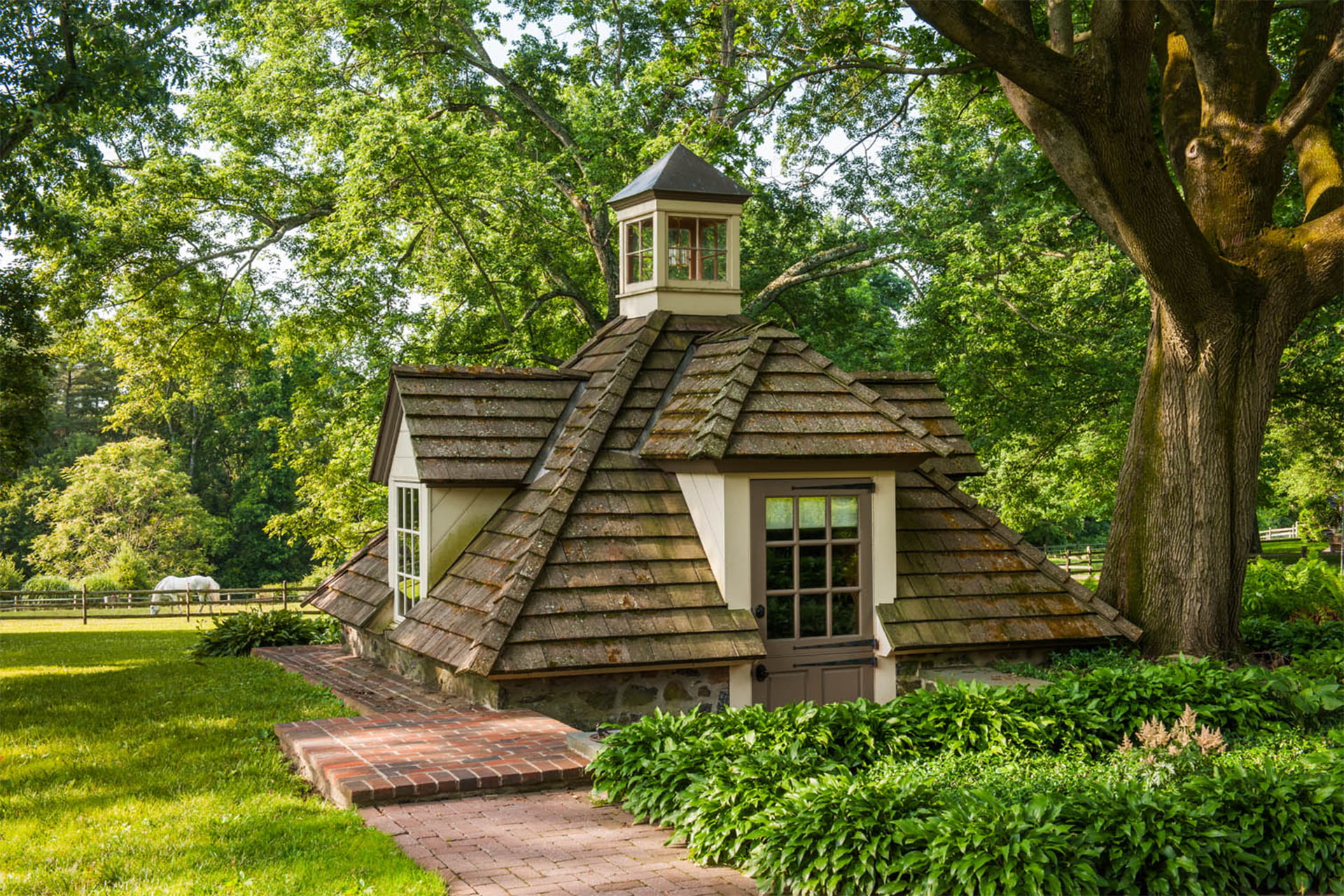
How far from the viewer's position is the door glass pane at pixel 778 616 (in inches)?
387

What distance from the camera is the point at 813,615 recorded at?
10008 mm

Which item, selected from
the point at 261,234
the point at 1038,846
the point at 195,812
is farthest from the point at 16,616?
the point at 1038,846

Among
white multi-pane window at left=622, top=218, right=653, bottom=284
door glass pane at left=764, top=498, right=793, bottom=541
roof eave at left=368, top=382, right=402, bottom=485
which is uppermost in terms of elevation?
white multi-pane window at left=622, top=218, right=653, bottom=284

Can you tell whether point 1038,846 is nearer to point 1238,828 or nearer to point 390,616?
point 1238,828

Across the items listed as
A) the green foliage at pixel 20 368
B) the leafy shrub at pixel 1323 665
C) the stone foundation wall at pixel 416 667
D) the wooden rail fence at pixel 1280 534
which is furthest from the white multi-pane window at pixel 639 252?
the wooden rail fence at pixel 1280 534

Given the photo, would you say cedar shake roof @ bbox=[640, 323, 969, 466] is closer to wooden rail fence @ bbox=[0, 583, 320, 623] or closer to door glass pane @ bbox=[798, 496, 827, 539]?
door glass pane @ bbox=[798, 496, 827, 539]

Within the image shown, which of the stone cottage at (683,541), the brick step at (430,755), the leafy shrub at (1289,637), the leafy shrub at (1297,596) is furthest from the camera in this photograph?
the leafy shrub at (1297,596)

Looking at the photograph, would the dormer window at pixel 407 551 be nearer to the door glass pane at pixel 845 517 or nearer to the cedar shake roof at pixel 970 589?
the door glass pane at pixel 845 517

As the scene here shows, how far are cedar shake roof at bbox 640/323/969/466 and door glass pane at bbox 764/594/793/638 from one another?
1.29 meters

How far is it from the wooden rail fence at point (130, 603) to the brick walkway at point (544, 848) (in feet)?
70.8

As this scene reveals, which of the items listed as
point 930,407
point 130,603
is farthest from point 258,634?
point 130,603

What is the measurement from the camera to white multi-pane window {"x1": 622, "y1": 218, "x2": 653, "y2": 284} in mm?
12281

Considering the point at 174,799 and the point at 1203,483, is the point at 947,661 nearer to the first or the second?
the point at 1203,483

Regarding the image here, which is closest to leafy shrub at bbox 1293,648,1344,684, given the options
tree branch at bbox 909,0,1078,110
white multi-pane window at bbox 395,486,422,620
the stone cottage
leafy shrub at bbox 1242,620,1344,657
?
leafy shrub at bbox 1242,620,1344,657
